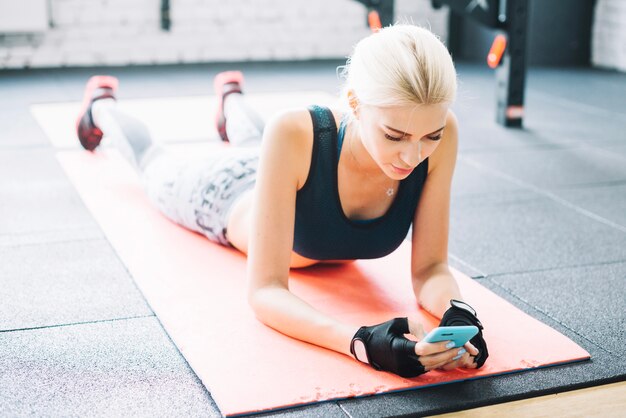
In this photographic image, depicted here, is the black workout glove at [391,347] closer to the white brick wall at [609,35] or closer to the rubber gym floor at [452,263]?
the rubber gym floor at [452,263]

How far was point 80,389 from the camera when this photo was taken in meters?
1.61

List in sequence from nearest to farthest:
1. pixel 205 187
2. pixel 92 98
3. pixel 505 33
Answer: pixel 205 187 < pixel 92 98 < pixel 505 33

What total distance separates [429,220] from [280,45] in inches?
184

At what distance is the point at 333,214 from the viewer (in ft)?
6.17

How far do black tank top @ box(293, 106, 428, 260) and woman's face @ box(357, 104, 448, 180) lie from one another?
0.22 metres

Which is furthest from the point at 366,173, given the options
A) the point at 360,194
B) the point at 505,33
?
the point at 505,33

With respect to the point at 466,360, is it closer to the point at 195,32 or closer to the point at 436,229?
the point at 436,229

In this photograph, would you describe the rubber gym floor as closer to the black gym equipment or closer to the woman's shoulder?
the black gym equipment

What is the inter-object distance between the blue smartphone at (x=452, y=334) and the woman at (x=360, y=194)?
0.07 ft

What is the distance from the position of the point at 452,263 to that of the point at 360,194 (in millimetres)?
606

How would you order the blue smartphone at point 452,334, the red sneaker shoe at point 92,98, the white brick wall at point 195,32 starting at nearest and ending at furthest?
the blue smartphone at point 452,334, the red sneaker shoe at point 92,98, the white brick wall at point 195,32

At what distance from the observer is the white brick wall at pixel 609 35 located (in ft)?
20.2

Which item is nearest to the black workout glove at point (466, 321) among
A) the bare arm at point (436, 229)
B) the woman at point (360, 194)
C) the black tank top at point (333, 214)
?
the woman at point (360, 194)

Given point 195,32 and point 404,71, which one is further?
point 195,32
